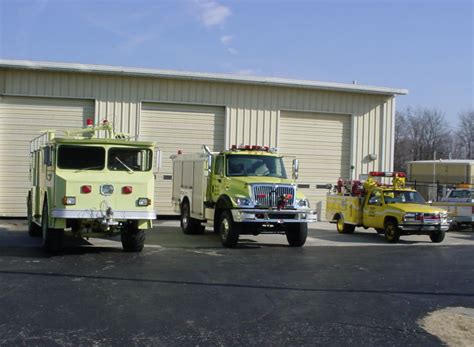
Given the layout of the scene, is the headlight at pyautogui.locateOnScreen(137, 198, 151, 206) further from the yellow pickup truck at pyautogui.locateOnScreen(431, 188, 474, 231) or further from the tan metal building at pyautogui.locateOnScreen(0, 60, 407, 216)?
the yellow pickup truck at pyautogui.locateOnScreen(431, 188, 474, 231)

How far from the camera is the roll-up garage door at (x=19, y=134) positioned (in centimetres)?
2244

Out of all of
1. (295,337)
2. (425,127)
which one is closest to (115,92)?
(295,337)

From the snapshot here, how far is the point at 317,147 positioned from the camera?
25438 millimetres

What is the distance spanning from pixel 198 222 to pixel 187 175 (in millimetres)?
1605

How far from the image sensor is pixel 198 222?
1856 centimetres

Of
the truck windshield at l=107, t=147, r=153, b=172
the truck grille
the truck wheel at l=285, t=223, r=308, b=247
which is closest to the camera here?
the truck windshield at l=107, t=147, r=153, b=172

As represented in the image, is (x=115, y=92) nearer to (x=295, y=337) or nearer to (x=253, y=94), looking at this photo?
(x=253, y=94)

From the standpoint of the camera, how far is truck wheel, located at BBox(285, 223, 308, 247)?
15656 millimetres

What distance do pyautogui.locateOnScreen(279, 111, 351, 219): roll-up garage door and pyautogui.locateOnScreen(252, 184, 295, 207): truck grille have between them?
9.83 m

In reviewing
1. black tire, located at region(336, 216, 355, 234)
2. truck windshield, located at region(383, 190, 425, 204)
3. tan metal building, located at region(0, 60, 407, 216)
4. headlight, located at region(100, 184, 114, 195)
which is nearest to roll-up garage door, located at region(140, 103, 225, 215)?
tan metal building, located at region(0, 60, 407, 216)

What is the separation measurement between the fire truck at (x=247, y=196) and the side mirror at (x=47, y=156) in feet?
14.7

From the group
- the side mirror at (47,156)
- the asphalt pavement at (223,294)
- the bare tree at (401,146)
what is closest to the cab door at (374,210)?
the asphalt pavement at (223,294)

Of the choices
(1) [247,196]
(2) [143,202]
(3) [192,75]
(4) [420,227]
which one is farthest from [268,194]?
(3) [192,75]

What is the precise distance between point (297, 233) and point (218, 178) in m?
2.61
